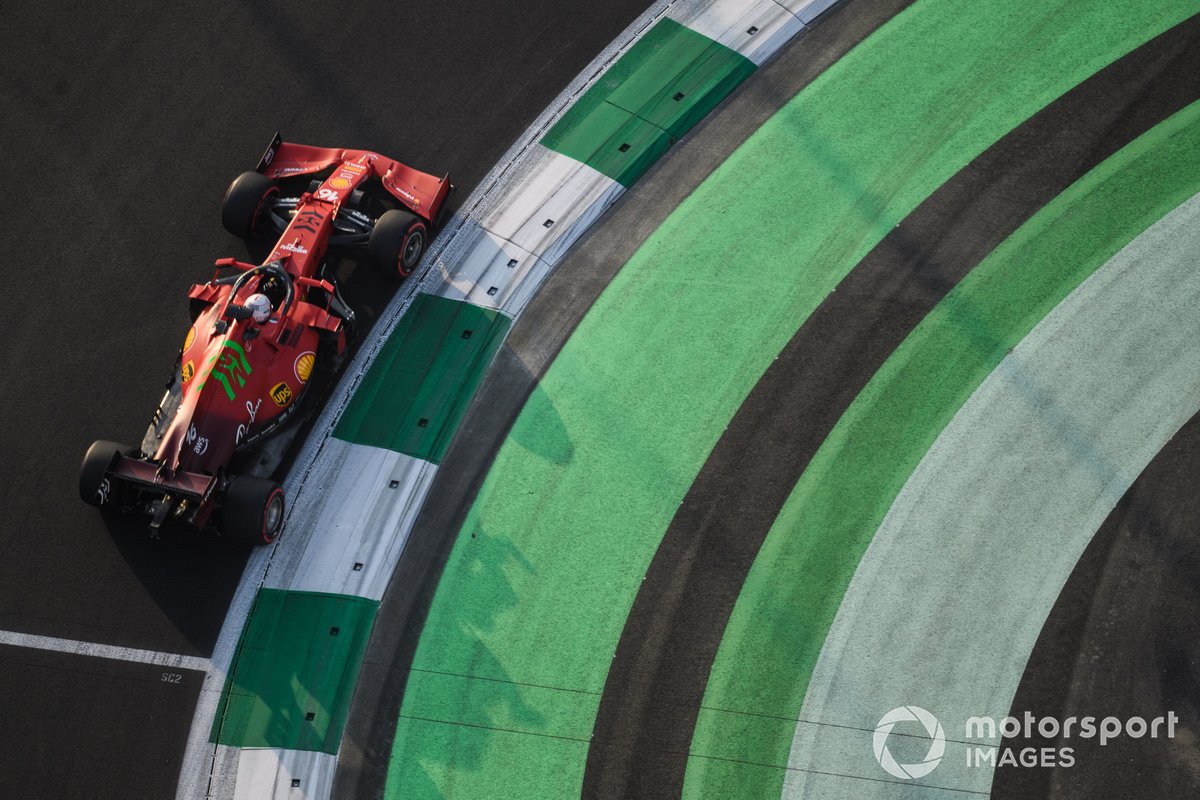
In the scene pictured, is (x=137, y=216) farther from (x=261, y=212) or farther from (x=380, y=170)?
(x=380, y=170)

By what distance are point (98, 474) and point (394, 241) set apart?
173 inches

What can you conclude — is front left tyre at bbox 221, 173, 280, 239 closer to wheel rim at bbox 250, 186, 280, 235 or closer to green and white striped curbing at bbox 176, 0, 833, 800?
wheel rim at bbox 250, 186, 280, 235

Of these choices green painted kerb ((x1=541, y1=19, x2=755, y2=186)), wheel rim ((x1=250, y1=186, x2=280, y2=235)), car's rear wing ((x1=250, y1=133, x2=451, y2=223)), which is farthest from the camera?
green painted kerb ((x1=541, y1=19, x2=755, y2=186))

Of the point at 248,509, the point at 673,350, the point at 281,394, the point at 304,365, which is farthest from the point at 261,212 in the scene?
the point at 673,350

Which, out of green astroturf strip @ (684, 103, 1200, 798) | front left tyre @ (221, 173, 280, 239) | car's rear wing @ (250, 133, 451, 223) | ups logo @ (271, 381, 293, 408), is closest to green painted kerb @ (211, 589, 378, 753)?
ups logo @ (271, 381, 293, 408)

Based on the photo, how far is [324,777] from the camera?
12.1 metres

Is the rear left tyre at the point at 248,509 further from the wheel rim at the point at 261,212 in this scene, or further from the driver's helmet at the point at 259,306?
the wheel rim at the point at 261,212

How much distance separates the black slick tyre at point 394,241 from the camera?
14.5 metres

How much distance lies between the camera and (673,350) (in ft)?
47.0

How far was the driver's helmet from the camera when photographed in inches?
516

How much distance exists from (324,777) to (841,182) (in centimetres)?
964

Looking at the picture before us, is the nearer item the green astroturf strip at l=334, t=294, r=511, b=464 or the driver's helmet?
the driver's helmet

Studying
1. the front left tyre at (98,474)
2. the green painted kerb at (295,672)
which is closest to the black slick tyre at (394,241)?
the front left tyre at (98,474)

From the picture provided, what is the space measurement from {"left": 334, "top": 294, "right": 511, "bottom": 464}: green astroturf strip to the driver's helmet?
65.3 inches
